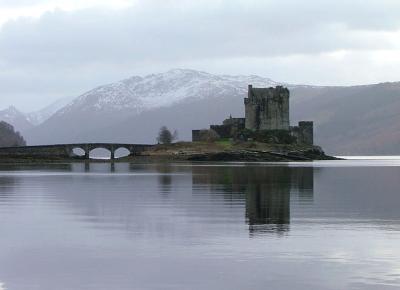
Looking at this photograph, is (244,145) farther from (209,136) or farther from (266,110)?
(266,110)

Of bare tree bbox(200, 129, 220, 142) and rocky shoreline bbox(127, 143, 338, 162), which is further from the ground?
bare tree bbox(200, 129, 220, 142)

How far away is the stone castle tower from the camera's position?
569 ft

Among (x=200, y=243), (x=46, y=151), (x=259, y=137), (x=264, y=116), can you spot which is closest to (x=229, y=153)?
(x=259, y=137)

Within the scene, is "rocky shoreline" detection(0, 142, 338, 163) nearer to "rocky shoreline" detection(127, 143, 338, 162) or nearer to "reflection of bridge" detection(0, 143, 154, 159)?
"rocky shoreline" detection(127, 143, 338, 162)

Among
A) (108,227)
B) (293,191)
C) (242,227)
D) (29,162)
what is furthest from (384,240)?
(29,162)

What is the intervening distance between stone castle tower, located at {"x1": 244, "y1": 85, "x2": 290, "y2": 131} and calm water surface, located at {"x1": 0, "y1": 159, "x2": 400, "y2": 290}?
431ft

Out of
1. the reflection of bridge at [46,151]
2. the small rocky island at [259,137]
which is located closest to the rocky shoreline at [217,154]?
the small rocky island at [259,137]

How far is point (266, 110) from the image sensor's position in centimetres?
17375

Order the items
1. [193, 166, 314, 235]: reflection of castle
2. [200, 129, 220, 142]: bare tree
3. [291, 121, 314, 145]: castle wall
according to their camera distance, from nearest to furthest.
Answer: [193, 166, 314, 235]: reflection of castle → [200, 129, 220, 142]: bare tree → [291, 121, 314, 145]: castle wall

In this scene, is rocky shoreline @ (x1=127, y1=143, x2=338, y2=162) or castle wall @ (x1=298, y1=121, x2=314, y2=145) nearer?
rocky shoreline @ (x1=127, y1=143, x2=338, y2=162)

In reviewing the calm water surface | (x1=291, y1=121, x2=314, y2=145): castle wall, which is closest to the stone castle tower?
(x1=291, y1=121, x2=314, y2=145): castle wall

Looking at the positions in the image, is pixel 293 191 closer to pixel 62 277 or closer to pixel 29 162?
pixel 62 277

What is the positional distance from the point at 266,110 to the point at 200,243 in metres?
151

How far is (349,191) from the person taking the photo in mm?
48969
